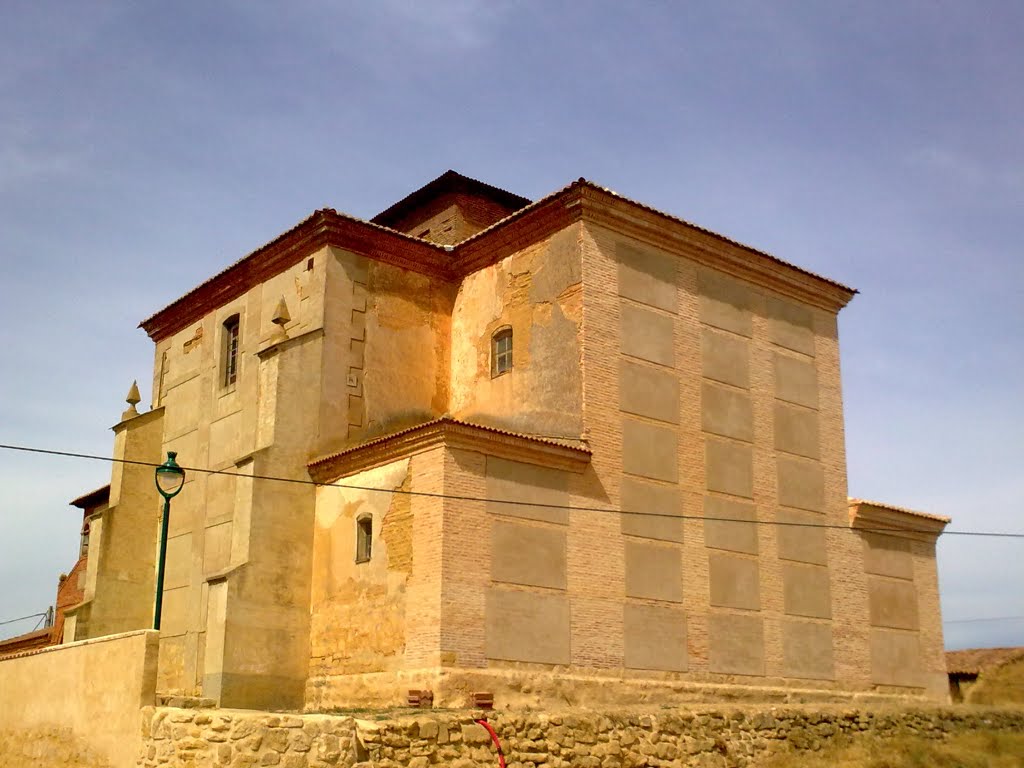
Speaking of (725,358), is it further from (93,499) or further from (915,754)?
(93,499)

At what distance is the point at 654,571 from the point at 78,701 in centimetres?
848

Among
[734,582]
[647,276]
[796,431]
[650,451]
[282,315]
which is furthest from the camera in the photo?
[796,431]

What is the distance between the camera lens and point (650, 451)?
61.2 ft

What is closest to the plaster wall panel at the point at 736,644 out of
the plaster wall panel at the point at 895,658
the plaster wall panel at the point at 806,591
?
the plaster wall panel at the point at 806,591

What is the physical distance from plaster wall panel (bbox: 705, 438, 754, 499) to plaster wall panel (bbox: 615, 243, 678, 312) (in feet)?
8.18

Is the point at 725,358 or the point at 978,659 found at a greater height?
the point at 725,358

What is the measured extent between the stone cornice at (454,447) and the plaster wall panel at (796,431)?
4898mm

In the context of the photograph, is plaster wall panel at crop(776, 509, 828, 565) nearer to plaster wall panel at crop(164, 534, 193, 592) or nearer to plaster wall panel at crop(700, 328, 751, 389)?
plaster wall panel at crop(700, 328, 751, 389)

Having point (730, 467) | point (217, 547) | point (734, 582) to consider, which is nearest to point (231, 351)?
point (217, 547)

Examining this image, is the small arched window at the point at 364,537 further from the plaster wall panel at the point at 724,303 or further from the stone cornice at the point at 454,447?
the plaster wall panel at the point at 724,303

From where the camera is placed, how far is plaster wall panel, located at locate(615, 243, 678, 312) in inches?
752

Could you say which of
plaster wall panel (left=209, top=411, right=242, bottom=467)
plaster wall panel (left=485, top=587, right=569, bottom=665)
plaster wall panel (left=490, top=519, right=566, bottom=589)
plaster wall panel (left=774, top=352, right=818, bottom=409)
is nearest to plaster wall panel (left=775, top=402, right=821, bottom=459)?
plaster wall panel (left=774, top=352, right=818, bottom=409)

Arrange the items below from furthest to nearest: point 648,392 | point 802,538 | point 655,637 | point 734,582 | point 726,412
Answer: point 802,538 → point 726,412 → point 734,582 → point 648,392 → point 655,637

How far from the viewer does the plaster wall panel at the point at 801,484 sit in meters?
20.6
